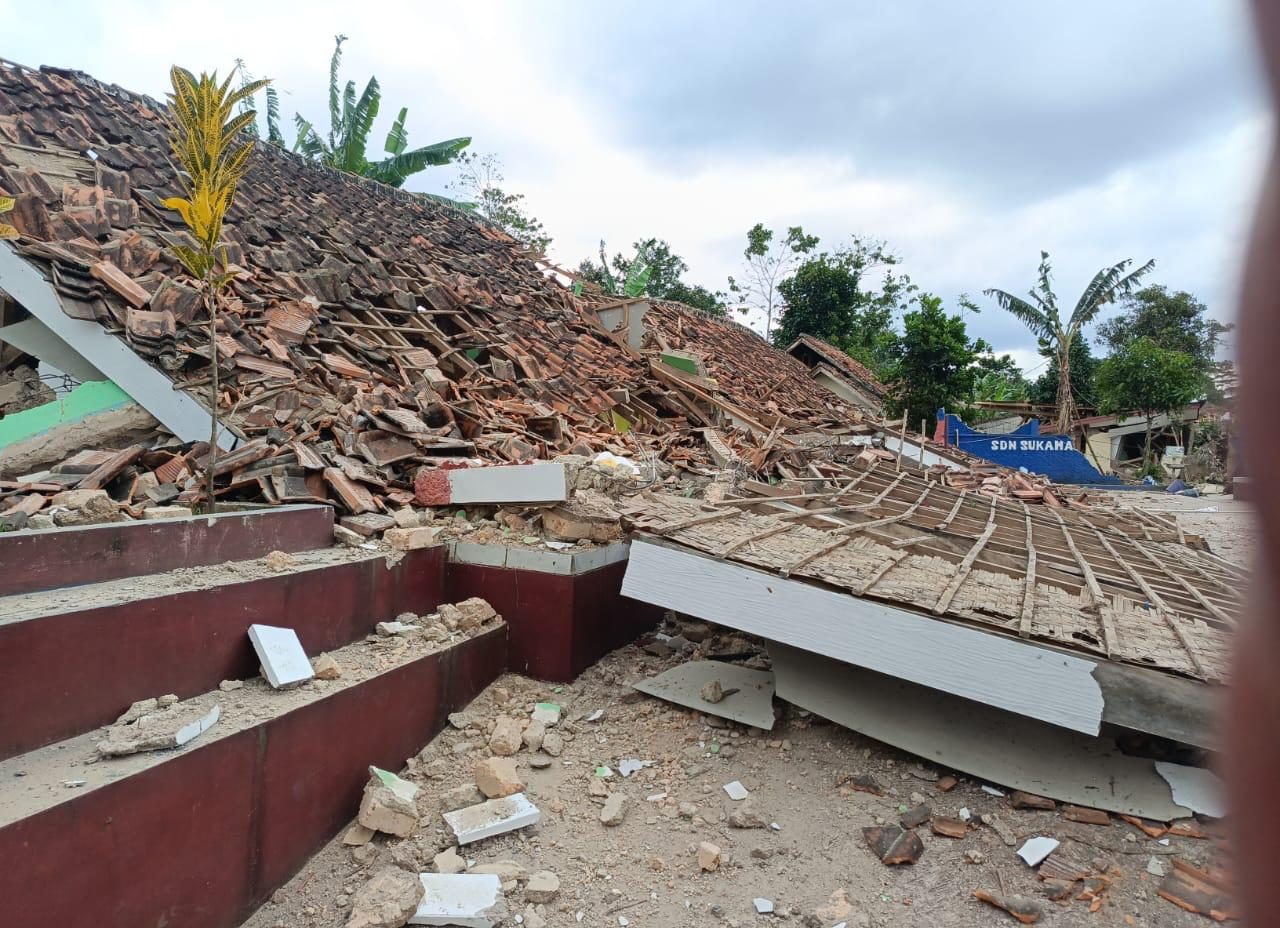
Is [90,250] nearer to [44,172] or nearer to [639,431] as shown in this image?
[44,172]

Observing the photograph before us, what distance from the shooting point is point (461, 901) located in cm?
302

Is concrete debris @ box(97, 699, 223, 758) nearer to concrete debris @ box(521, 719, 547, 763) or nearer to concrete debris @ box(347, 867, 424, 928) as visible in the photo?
concrete debris @ box(347, 867, 424, 928)

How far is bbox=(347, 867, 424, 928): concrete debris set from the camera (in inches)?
113

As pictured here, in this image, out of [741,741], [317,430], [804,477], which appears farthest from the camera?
[804,477]

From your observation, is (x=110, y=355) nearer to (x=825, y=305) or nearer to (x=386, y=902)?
(x=386, y=902)

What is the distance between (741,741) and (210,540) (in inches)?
126

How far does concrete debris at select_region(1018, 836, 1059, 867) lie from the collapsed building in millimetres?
364

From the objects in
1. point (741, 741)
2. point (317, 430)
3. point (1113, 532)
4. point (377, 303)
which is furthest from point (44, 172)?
point (1113, 532)

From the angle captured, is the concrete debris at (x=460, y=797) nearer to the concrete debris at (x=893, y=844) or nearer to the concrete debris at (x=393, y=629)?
the concrete debris at (x=393, y=629)

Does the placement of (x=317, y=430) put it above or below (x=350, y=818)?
above

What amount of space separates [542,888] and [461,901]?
0.36 metres

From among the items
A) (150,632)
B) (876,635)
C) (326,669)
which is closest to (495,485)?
(326,669)

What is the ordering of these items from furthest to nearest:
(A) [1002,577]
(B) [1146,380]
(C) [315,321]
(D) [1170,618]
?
(B) [1146,380] < (C) [315,321] < (A) [1002,577] < (D) [1170,618]

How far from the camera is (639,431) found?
9133 mm
